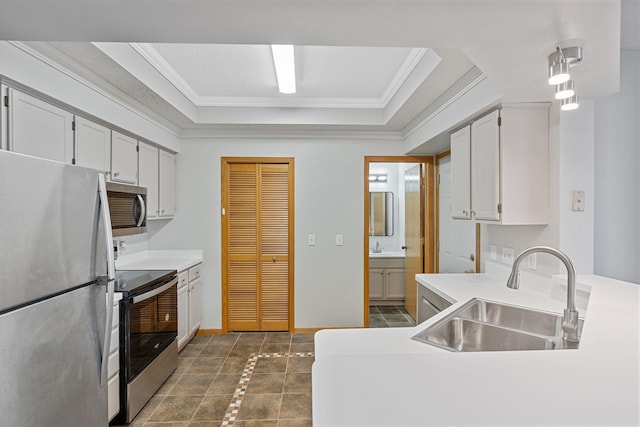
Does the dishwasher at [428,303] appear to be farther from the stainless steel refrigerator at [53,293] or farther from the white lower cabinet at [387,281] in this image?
the white lower cabinet at [387,281]

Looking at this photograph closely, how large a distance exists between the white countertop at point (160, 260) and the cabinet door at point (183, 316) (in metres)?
0.24

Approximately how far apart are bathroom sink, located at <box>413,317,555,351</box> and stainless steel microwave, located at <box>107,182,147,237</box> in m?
2.01

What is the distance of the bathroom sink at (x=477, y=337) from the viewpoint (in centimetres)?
154

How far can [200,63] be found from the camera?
2562mm

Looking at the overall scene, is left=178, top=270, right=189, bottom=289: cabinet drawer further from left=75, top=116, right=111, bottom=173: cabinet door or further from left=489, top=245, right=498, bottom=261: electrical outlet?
left=489, top=245, right=498, bottom=261: electrical outlet

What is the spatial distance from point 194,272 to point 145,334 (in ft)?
4.06

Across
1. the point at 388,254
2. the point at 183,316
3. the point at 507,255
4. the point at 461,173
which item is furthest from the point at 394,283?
the point at 183,316

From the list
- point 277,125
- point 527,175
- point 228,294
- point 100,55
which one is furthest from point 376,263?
point 100,55

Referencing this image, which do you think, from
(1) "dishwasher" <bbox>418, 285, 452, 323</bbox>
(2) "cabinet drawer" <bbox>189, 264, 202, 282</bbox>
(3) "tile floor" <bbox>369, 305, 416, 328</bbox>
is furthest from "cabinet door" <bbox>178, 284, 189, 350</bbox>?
(1) "dishwasher" <bbox>418, 285, 452, 323</bbox>

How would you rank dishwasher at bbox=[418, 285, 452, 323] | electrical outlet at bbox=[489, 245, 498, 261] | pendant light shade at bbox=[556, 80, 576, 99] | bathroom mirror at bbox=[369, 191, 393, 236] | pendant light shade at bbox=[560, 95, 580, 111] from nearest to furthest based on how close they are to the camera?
pendant light shade at bbox=[556, 80, 576, 99] → pendant light shade at bbox=[560, 95, 580, 111] → dishwasher at bbox=[418, 285, 452, 323] → electrical outlet at bbox=[489, 245, 498, 261] → bathroom mirror at bbox=[369, 191, 393, 236]

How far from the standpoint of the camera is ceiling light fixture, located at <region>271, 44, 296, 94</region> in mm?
2132

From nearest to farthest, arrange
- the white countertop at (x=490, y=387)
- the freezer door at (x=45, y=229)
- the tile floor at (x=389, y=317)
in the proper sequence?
the white countertop at (x=490, y=387)
the freezer door at (x=45, y=229)
the tile floor at (x=389, y=317)

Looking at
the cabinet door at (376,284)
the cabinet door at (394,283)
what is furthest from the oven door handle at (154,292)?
the cabinet door at (394,283)

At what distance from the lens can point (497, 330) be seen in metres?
1.64
